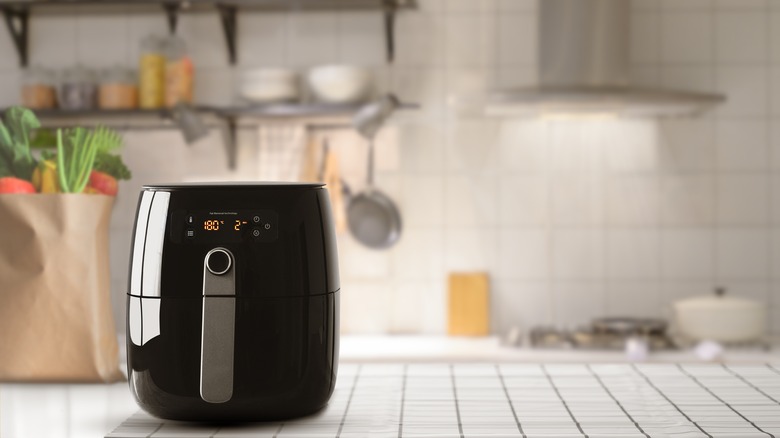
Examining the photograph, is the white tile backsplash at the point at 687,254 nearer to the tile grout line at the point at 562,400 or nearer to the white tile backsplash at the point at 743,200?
the white tile backsplash at the point at 743,200

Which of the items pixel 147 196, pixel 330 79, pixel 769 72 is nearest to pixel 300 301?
pixel 147 196

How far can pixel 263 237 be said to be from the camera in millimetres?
854

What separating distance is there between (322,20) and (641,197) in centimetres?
107

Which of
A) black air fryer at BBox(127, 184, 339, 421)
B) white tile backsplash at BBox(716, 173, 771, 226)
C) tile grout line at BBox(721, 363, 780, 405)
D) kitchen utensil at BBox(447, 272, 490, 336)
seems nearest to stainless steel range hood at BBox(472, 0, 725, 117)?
white tile backsplash at BBox(716, 173, 771, 226)

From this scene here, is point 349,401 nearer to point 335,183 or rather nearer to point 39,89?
point 335,183

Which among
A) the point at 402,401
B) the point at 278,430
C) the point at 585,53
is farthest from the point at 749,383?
the point at 585,53

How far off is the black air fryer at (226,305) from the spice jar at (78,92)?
6.60 feet

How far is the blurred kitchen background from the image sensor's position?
9.33 feet

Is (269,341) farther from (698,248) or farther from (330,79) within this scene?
(698,248)

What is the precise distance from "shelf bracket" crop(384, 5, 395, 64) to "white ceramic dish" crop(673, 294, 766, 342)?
1.08 meters

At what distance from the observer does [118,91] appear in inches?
108

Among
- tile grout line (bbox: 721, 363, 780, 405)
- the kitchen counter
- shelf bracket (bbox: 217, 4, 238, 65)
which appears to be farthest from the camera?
shelf bracket (bbox: 217, 4, 238, 65)

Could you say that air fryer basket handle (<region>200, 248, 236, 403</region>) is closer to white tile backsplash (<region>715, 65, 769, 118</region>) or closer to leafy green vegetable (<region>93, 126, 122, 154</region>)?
leafy green vegetable (<region>93, 126, 122, 154</region>)

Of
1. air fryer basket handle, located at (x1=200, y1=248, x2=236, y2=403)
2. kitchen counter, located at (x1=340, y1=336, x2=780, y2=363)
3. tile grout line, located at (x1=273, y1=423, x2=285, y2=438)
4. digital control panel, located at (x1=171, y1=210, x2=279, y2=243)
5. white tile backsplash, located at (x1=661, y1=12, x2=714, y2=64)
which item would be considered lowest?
kitchen counter, located at (x1=340, y1=336, x2=780, y2=363)
